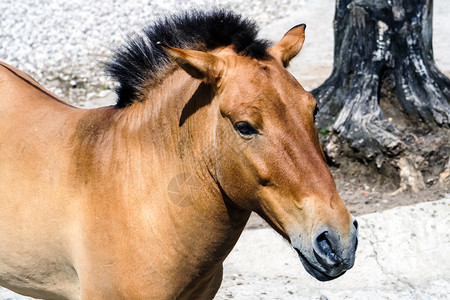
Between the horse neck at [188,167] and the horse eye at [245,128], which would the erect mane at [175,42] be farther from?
the horse eye at [245,128]

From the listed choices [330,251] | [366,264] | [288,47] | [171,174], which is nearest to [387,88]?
[366,264]

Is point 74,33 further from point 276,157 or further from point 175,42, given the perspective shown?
point 276,157

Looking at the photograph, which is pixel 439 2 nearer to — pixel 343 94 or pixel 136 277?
pixel 343 94

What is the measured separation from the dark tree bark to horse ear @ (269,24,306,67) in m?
3.17

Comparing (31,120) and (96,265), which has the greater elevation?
(31,120)

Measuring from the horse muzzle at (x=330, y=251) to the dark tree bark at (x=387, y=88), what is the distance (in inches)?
149

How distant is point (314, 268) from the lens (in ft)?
8.14

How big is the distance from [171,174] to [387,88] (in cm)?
418

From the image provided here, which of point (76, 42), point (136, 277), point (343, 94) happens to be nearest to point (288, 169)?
point (136, 277)

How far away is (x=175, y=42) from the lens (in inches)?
116

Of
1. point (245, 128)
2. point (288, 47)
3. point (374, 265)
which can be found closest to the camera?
point (245, 128)

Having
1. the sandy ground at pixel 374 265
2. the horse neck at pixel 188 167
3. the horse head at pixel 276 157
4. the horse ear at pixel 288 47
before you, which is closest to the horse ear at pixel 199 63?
the horse head at pixel 276 157

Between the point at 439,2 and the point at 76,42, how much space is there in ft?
25.8

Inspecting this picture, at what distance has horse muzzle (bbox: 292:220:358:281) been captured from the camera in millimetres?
2379
